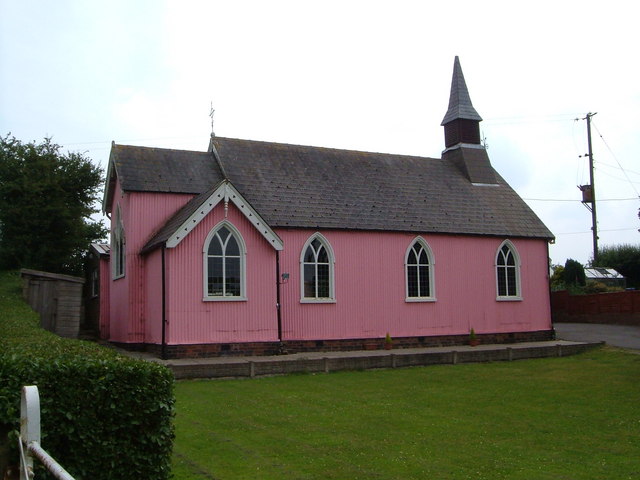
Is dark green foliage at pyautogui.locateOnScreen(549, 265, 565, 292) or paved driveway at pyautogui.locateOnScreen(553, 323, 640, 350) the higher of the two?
dark green foliage at pyautogui.locateOnScreen(549, 265, 565, 292)

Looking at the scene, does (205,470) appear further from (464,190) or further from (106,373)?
(464,190)

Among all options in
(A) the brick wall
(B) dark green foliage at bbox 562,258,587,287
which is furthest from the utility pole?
(A) the brick wall

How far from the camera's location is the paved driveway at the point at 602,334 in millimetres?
26672

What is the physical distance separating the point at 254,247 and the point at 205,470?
44.8 ft

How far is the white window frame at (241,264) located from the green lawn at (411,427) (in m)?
4.23

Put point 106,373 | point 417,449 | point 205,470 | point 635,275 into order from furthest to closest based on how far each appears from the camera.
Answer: point 635,275
point 417,449
point 205,470
point 106,373

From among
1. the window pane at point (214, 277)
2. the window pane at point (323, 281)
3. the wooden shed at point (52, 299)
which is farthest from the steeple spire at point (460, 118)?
the wooden shed at point (52, 299)

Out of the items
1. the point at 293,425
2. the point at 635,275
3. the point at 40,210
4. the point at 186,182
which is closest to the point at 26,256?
the point at 40,210

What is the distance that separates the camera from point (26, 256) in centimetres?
3108

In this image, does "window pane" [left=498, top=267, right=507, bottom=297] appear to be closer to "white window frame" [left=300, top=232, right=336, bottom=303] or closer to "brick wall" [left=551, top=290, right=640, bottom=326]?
"white window frame" [left=300, top=232, right=336, bottom=303]

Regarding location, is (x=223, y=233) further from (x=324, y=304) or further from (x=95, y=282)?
(x=95, y=282)

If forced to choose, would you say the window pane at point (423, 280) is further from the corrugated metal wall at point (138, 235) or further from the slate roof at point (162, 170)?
the corrugated metal wall at point (138, 235)

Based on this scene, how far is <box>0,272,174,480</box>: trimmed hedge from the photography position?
258 inches

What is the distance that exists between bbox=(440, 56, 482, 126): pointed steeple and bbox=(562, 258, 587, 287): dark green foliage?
45.1 feet
